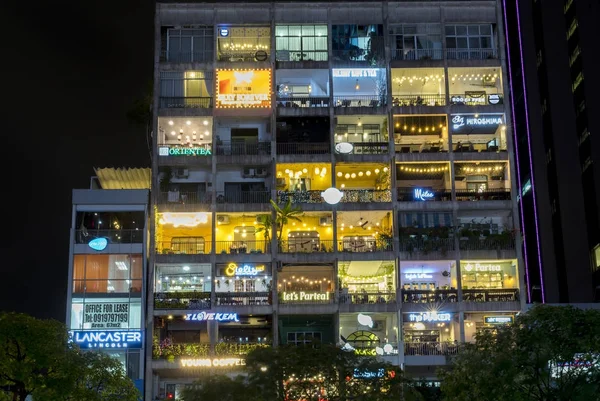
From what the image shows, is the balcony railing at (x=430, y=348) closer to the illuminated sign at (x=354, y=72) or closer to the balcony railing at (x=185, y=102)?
the illuminated sign at (x=354, y=72)

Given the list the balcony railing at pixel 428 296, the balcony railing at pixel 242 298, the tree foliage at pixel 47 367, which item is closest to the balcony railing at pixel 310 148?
the balcony railing at pixel 242 298

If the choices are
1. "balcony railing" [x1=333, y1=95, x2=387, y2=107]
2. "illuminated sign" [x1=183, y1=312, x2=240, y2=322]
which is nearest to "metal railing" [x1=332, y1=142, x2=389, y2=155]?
"balcony railing" [x1=333, y1=95, x2=387, y2=107]

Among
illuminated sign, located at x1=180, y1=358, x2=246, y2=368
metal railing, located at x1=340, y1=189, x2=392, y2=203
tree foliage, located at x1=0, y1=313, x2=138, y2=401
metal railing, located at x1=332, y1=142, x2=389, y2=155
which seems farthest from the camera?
metal railing, located at x1=332, y1=142, x2=389, y2=155

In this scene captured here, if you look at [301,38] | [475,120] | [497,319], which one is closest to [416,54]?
[475,120]

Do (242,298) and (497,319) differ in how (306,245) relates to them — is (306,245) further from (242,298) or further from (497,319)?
(497,319)

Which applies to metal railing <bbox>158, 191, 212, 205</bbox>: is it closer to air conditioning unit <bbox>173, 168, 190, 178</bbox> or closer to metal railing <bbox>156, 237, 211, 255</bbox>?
air conditioning unit <bbox>173, 168, 190, 178</bbox>

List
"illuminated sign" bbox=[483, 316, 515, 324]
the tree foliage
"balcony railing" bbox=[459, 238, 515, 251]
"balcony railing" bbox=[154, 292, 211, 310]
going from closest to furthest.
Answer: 1. the tree foliage
2. "balcony railing" bbox=[154, 292, 211, 310]
3. "illuminated sign" bbox=[483, 316, 515, 324]
4. "balcony railing" bbox=[459, 238, 515, 251]

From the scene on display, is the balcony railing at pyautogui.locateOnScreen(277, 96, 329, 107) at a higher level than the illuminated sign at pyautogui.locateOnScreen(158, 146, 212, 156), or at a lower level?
higher
